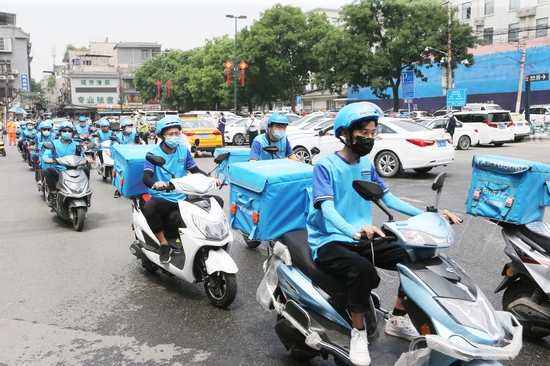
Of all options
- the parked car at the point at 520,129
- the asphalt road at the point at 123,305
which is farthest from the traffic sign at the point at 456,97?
the asphalt road at the point at 123,305

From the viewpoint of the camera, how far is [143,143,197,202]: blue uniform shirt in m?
5.09

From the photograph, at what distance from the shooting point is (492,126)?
2186 cm

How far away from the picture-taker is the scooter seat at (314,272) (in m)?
3.00

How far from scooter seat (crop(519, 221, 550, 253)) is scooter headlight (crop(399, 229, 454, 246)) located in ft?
4.37

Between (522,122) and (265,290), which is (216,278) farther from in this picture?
(522,122)

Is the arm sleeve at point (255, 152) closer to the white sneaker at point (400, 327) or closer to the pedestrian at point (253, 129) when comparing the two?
the white sneaker at point (400, 327)

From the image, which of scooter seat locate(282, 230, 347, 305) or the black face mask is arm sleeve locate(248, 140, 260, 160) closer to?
scooter seat locate(282, 230, 347, 305)

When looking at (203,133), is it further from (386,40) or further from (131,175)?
(386,40)

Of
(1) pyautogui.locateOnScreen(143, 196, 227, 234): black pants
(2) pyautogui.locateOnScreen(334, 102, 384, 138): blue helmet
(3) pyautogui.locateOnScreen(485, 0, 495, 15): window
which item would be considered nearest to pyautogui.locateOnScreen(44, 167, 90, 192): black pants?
(1) pyautogui.locateOnScreen(143, 196, 227, 234): black pants

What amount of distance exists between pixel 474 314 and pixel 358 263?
0.67 meters

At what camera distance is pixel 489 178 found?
12.7 feet

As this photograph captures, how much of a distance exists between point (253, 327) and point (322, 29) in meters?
43.8

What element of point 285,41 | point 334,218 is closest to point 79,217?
point 334,218

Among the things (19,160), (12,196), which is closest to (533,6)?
(19,160)
